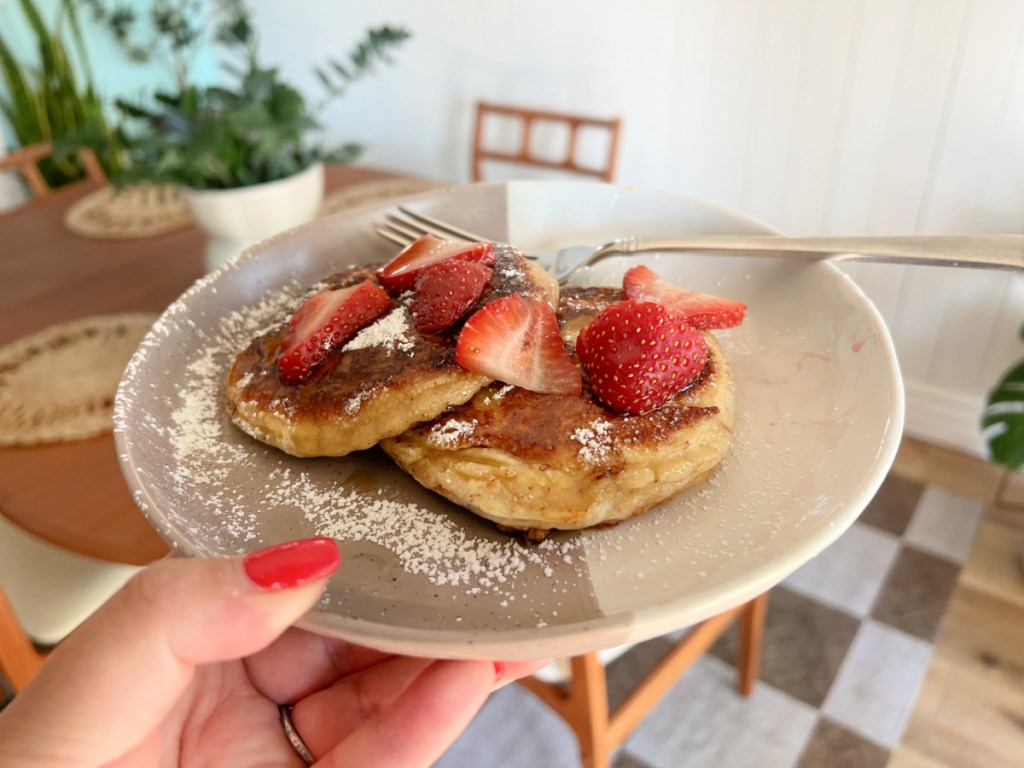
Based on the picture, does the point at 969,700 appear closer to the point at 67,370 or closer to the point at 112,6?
the point at 67,370

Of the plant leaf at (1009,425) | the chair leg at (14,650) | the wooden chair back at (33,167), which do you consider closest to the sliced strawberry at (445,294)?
the chair leg at (14,650)

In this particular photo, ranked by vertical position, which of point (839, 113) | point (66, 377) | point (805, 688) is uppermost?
point (839, 113)

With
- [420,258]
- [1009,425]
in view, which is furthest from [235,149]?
[1009,425]

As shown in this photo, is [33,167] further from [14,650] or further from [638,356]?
[638,356]

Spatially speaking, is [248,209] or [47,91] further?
[47,91]

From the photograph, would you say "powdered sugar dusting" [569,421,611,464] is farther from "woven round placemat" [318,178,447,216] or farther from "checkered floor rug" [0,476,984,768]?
"woven round placemat" [318,178,447,216]

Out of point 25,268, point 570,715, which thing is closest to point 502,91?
point 25,268
